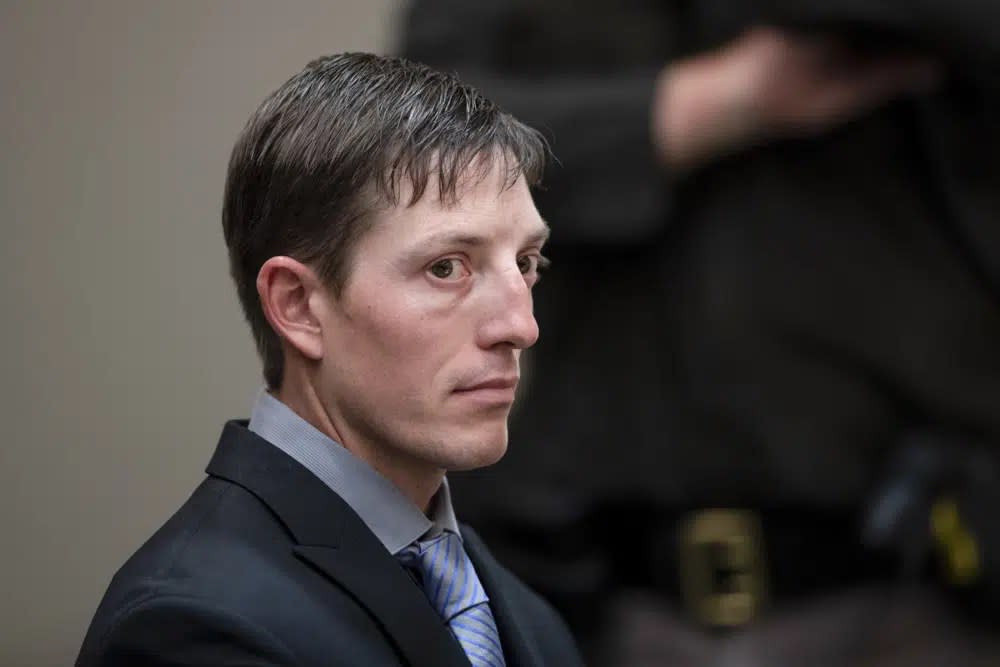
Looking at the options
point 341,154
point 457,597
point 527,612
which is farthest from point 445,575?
point 341,154

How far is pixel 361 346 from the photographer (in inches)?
43.9

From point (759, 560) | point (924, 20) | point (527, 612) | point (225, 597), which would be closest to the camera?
point (225, 597)

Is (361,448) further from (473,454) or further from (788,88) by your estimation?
(788,88)

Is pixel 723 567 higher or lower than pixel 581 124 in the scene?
lower

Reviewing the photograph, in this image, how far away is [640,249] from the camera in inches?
77.1

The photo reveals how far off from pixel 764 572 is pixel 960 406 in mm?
249

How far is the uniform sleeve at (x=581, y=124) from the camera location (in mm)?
1925

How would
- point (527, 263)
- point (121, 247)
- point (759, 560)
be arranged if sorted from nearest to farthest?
point (527, 263) < point (759, 560) < point (121, 247)

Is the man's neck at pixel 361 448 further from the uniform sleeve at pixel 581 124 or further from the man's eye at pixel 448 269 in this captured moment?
the uniform sleeve at pixel 581 124

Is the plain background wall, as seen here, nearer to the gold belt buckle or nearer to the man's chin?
the gold belt buckle

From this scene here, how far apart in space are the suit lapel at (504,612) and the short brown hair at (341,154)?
225mm

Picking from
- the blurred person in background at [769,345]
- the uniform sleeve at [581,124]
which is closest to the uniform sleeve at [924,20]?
the blurred person in background at [769,345]

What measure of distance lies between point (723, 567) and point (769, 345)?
22 centimetres

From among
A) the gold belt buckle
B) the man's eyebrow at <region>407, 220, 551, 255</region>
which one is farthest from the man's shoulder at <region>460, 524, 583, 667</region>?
the gold belt buckle
